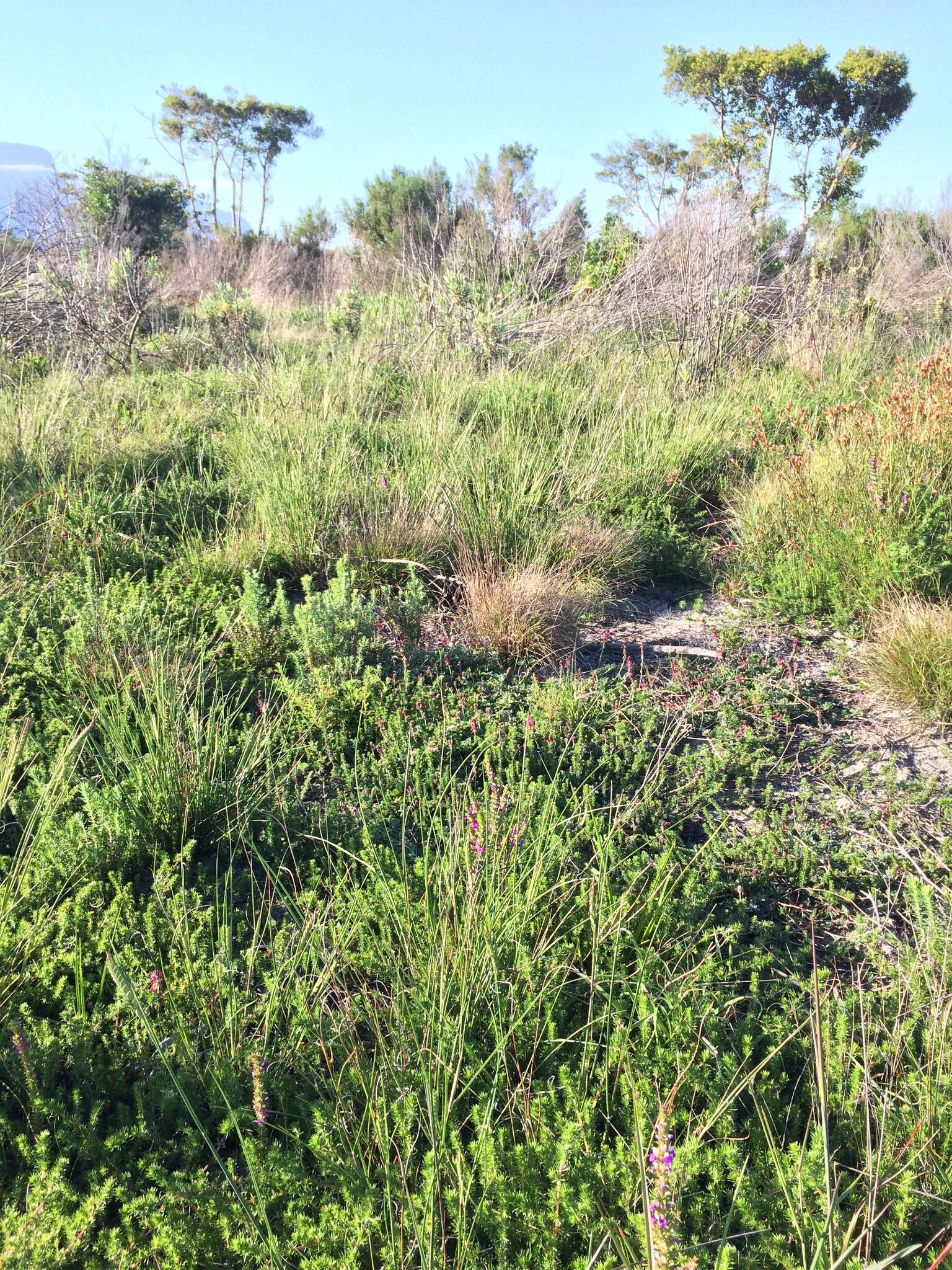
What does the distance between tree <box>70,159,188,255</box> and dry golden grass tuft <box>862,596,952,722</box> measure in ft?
49.4

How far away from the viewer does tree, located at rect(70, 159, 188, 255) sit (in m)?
16.3

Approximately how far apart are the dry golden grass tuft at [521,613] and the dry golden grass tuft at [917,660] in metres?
1.22

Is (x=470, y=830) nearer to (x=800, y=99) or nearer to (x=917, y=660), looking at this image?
(x=917, y=660)

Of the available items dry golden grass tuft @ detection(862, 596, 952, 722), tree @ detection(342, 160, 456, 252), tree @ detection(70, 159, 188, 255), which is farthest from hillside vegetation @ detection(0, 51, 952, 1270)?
tree @ detection(342, 160, 456, 252)

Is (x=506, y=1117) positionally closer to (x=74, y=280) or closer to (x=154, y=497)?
(x=154, y=497)

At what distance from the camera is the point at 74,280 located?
22.8 ft

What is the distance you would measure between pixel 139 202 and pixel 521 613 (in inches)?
798

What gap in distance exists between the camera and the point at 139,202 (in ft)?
62.1

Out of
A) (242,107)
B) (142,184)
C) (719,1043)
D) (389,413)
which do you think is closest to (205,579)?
(389,413)

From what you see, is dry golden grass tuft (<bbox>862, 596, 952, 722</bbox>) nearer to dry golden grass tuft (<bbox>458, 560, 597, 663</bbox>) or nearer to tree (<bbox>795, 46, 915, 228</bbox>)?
dry golden grass tuft (<bbox>458, 560, 597, 663</bbox>)

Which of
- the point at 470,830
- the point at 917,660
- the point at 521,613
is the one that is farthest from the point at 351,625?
the point at 917,660

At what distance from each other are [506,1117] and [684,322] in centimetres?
676

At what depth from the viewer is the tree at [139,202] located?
1627cm

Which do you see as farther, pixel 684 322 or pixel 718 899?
pixel 684 322
